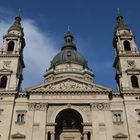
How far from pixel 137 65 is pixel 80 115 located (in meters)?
10.9

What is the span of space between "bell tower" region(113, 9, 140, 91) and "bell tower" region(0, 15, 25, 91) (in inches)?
542

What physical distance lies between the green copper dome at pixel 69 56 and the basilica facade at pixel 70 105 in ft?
45.3

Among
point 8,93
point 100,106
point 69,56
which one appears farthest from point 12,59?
point 69,56

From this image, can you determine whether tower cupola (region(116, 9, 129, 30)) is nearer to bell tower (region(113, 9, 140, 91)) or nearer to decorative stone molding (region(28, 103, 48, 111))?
bell tower (region(113, 9, 140, 91))

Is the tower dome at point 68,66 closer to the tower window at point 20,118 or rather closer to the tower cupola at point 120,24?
the tower cupola at point 120,24

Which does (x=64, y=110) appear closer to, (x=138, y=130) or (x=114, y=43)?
(x=138, y=130)

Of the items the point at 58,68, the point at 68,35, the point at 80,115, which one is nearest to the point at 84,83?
the point at 80,115

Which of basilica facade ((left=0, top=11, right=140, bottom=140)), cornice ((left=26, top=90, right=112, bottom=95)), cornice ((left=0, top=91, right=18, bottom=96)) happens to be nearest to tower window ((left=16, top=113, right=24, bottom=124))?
basilica facade ((left=0, top=11, right=140, bottom=140))

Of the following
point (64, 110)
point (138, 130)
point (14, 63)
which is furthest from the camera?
point (14, 63)

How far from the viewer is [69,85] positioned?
38.3 m

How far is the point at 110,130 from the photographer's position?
34.7 m

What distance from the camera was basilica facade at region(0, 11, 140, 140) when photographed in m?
34.7

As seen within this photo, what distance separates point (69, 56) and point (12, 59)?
17.3 meters

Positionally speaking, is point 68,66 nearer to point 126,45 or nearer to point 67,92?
point 126,45
